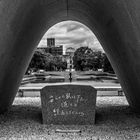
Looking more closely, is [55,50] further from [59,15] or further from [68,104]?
[68,104]

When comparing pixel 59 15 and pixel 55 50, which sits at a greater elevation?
pixel 55 50

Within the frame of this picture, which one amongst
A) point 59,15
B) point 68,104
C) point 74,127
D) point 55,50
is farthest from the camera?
point 55,50

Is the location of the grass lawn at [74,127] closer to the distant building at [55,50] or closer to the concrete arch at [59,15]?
the concrete arch at [59,15]

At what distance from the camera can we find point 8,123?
745cm

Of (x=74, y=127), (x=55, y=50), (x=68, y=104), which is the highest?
(x=55, y=50)

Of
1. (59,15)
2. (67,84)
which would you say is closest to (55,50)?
(59,15)

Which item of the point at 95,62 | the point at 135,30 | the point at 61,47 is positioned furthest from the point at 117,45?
the point at 61,47

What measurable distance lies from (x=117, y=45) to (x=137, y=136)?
2646mm

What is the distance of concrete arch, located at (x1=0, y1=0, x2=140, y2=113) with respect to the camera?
222 inches

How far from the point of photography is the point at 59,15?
937 centimetres

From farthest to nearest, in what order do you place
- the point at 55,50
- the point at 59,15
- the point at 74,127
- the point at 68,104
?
the point at 55,50, the point at 59,15, the point at 68,104, the point at 74,127

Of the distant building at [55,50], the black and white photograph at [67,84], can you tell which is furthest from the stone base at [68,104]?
the distant building at [55,50]

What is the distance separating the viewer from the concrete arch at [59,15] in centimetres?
564

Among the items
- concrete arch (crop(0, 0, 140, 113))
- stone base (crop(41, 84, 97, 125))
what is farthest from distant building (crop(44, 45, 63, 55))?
stone base (crop(41, 84, 97, 125))
